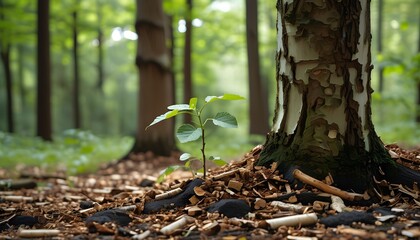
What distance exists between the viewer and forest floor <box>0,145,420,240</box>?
6.97 feet

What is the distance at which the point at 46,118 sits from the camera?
1209 cm

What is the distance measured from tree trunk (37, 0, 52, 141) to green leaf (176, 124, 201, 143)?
32.4 ft

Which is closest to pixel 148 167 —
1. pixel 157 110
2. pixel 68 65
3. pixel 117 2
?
pixel 157 110

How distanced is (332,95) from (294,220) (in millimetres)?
936

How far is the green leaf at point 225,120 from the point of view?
9.09 feet

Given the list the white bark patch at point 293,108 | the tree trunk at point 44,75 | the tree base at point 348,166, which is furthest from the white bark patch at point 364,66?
the tree trunk at point 44,75

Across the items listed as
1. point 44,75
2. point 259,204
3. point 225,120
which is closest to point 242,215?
point 259,204

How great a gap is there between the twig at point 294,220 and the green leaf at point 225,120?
0.79 meters

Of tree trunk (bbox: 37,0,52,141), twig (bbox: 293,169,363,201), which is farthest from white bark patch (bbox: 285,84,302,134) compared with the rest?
tree trunk (bbox: 37,0,52,141)

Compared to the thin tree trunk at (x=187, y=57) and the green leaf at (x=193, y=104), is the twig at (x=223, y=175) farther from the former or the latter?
the thin tree trunk at (x=187, y=57)

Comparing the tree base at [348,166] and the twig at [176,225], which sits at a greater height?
the tree base at [348,166]

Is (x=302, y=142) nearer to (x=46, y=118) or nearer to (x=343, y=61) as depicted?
(x=343, y=61)

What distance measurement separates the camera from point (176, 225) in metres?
2.24

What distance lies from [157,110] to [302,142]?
16.5 ft
